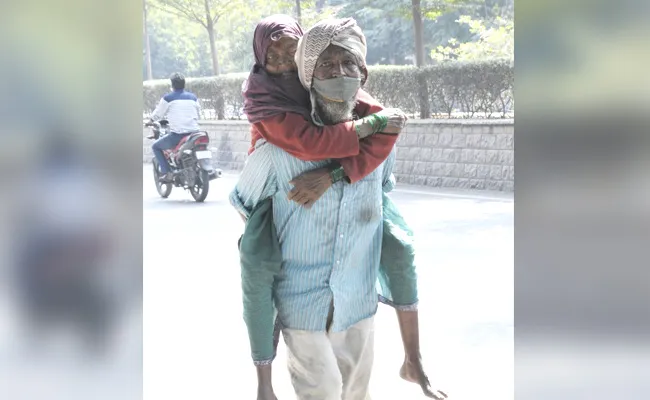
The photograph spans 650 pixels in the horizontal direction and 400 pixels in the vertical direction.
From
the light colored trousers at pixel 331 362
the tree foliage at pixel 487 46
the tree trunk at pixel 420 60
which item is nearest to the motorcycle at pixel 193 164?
the tree trunk at pixel 420 60

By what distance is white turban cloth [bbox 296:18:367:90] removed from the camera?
8.28ft

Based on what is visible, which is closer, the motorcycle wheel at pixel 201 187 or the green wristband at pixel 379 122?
the green wristband at pixel 379 122

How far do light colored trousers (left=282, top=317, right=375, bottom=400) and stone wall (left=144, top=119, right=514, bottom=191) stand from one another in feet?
30.9

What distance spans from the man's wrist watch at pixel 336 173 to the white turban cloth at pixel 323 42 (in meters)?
0.25

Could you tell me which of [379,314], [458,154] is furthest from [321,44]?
[458,154]

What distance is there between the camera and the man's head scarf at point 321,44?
252 cm

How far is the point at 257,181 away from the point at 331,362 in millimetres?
594

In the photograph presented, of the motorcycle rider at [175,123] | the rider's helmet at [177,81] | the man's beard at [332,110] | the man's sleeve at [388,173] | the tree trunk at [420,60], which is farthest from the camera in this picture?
the tree trunk at [420,60]

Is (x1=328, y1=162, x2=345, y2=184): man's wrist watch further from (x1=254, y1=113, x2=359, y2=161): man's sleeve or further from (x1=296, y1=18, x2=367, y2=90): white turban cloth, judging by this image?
(x1=296, y1=18, x2=367, y2=90): white turban cloth

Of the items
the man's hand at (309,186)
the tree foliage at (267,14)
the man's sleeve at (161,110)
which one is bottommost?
the man's hand at (309,186)

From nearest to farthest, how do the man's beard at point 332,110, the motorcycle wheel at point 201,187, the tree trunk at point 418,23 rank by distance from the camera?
1. the man's beard at point 332,110
2. the motorcycle wheel at point 201,187
3. the tree trunk at point 418,23

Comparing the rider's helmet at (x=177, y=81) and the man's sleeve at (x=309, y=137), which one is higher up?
the rider's helmet at (x=177, y=81)

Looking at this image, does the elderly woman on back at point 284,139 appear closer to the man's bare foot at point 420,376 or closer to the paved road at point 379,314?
the man's bare foot at point 420,376

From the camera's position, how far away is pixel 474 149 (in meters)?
12.9
